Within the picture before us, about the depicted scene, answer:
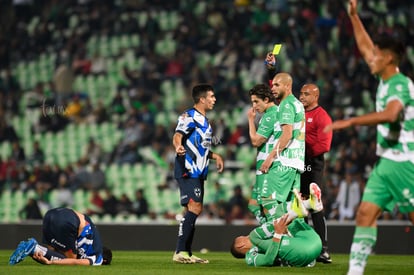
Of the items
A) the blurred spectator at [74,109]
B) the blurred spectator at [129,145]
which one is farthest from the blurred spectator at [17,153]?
the blurred spectator at [129,145]

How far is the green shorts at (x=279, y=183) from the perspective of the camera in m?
11.3

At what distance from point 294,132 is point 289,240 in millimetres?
1352

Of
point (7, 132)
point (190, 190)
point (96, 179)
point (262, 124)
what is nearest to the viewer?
point (190, 190)

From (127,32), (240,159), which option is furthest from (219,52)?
(240,159)

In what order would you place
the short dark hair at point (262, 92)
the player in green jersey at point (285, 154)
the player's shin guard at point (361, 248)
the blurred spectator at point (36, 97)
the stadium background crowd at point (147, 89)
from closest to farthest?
the player's shin guard at point (361, 248) < the player in green jersey at point (285, 154) < the short dark hair at point (262, 92) < the stadium background crowd at point (147, 89) < the blurred spectator at point (36, 97)

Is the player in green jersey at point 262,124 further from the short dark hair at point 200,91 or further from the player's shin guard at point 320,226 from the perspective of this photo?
the player's shin guard at point 320,226

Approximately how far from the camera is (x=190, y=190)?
1181 centimetres

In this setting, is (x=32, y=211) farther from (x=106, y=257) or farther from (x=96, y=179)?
(x=106, y=257)

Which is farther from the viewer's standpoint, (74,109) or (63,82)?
(63,82)

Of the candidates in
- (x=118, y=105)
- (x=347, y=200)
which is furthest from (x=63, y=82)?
(x=347, y=200)

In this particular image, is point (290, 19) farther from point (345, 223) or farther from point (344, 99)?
point (345, 223)

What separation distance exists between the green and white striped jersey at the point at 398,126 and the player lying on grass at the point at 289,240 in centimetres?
257

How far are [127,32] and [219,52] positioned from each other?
2937 mm

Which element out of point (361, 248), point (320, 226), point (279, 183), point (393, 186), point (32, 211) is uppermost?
point (393, 186)
